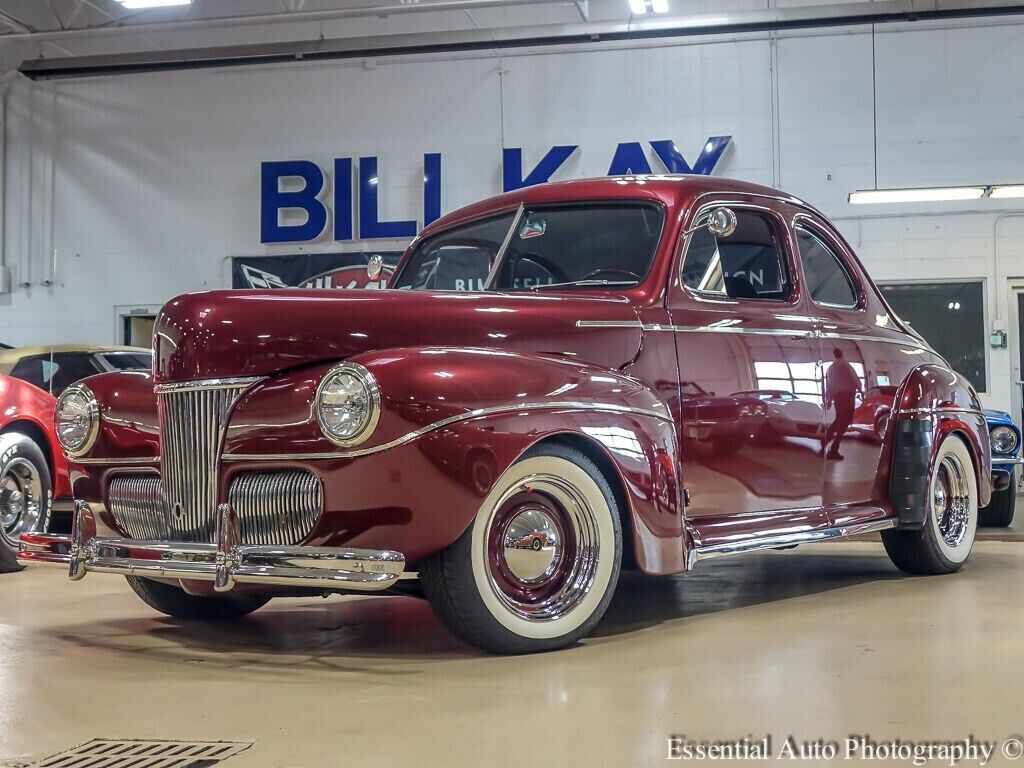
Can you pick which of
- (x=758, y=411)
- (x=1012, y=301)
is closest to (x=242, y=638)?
(x=758, y=411)

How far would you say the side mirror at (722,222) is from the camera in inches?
Result: 189

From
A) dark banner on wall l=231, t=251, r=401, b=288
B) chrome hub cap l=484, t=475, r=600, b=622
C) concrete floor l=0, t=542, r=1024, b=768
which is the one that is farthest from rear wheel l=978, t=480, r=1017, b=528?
dark banner on wall l=231, t=251, r=401, b=288

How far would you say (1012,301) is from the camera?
14.5m

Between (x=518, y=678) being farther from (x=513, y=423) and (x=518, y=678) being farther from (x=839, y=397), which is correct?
(x=839, y=397)

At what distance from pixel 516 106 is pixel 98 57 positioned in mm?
5375

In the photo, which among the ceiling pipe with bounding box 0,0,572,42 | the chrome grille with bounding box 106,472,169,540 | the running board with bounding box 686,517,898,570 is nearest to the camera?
the chrome grille with bounding box 106,472,169,540

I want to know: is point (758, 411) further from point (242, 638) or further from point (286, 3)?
point (286, 3)

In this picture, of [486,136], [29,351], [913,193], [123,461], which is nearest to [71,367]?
[29,351]

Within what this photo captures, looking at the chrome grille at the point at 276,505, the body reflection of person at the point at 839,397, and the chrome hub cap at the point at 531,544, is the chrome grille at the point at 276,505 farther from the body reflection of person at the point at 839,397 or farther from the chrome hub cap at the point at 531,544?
the body reflection of person at the point at 839,397

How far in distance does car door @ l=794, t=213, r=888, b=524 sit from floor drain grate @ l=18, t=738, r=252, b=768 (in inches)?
131

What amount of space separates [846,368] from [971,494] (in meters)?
1.46

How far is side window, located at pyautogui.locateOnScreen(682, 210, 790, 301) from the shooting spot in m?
4.98

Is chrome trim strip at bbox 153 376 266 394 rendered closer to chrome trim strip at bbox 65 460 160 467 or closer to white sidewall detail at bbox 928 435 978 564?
chrome trim strip at bbox 65 460 160 467

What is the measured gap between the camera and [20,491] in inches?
274
